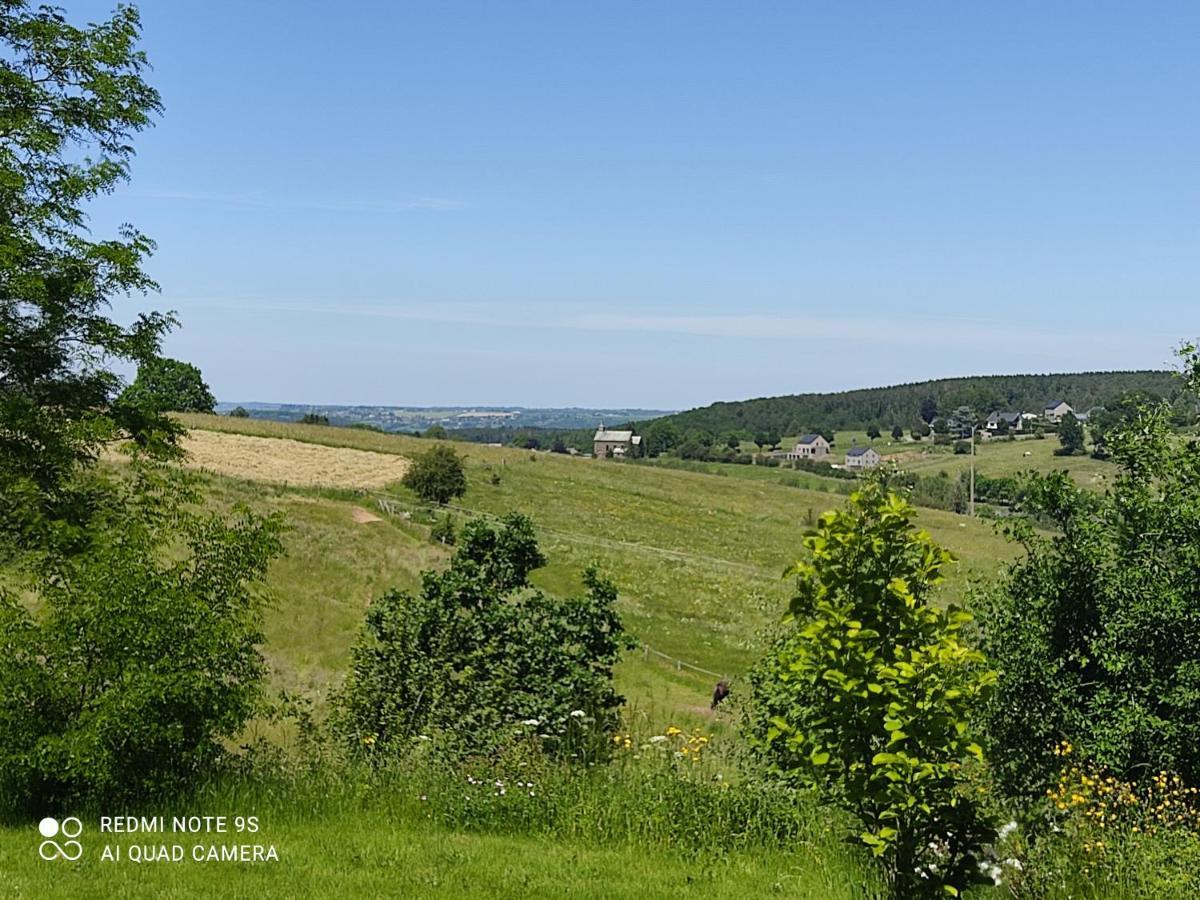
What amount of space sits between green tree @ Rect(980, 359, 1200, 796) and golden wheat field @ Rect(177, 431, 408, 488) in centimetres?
4070

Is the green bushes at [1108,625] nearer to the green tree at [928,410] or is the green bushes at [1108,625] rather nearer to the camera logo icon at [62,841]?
the camera logo icon at [62,841]

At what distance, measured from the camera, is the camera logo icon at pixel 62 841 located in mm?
5875

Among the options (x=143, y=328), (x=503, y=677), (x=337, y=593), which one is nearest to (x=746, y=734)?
(x=503, y=677)

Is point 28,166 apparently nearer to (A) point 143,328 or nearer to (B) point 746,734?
(A) point 143,328

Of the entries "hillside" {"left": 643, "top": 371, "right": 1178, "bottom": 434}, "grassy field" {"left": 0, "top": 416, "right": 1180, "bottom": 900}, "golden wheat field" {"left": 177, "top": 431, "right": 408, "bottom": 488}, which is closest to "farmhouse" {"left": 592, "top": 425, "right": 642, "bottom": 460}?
"hillside" {"left": 643, "top": 371, "right": 1178, "bottom": 434}

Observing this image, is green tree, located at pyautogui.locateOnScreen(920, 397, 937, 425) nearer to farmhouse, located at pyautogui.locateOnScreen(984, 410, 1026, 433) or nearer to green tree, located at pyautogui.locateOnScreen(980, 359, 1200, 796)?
farmhouse, located at pyautogui.locateOnScreen(984, 410, 1026, 433)

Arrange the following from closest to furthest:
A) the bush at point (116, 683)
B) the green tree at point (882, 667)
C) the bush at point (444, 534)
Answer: the green tree at point (882, 667) → the bush at point (116, 683) → the bush at point (444, 534)

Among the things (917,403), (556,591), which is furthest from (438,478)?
(917,403)

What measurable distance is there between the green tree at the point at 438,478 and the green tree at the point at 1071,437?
88.6 m

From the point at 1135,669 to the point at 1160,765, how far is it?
1.00 m

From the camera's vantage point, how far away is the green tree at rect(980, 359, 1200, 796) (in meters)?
10.1

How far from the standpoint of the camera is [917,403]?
604 ft

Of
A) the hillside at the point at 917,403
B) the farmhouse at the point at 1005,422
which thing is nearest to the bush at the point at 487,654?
the farmhouse at the point at 1005,422

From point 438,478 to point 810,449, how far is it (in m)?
106
